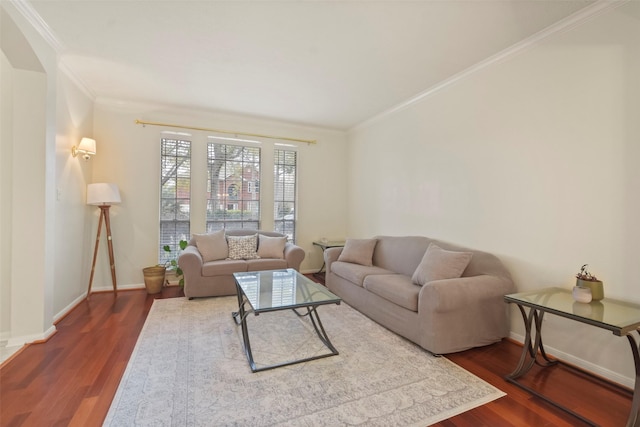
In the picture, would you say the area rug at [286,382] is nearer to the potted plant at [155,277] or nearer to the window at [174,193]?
the potted plant at [155,277]

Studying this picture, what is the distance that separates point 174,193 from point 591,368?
5174 mm

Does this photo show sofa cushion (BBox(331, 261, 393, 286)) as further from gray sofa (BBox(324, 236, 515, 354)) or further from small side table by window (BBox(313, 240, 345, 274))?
small side table by window (BBox(313, 240, 345, 274))

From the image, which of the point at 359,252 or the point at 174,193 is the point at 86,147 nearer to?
the point at 174,193

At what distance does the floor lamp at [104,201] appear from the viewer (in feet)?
12.3

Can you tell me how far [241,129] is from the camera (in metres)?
4.89

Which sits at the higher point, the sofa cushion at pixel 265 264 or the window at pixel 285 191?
the window at pixel 285 191

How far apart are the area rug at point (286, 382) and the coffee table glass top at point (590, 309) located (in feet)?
2.21

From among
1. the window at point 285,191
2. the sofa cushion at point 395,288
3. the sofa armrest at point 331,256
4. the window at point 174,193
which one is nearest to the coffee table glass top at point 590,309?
the sofa cushion at point 395,288

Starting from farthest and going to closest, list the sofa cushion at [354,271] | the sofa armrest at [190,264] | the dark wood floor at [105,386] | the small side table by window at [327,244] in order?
the small side table by window at [327,244] < the sofa armrest at [190,264] < the sofa cushion at [354,271] < the dark wood floor at [105,386]

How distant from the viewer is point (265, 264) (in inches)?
161

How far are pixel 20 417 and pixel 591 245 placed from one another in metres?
3.97

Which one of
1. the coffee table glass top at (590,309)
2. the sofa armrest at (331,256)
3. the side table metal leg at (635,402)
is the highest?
the coffee table glass top at (590,309)

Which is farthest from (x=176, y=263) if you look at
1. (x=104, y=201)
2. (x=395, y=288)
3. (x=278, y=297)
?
(x=395, y=288)

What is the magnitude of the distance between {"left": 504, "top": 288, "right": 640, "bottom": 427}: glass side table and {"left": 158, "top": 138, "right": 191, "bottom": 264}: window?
14.4ft
